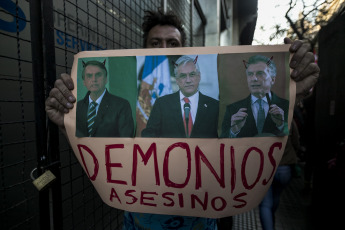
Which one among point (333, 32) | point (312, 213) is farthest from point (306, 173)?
point (333, 32)

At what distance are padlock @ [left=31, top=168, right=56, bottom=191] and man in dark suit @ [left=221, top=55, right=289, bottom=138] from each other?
24.7 inches

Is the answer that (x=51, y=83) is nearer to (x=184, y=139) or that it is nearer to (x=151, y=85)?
(x=151, y=85)

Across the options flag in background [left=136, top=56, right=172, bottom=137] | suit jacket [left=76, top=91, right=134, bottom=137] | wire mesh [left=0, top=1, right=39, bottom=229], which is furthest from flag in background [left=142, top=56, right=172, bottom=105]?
wire mesh [left=0, top=1, right=39, bottom=229]

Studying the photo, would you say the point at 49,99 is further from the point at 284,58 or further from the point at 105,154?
the point at 284,58

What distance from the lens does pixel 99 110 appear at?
2.35 feet

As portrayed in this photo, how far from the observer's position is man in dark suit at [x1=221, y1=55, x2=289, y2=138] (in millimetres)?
675

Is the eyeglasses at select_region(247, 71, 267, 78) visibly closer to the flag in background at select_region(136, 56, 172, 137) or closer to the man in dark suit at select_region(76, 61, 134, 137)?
the flag in background at select_region(136, 56, 172, 137)

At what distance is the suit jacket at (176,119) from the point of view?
688mm

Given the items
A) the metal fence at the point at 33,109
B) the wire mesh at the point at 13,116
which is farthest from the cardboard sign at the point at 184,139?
the wire mesh at the point at 13,116

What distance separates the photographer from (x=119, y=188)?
28.9 inches

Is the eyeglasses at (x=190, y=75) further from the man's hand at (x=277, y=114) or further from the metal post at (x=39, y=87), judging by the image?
the metal post at (x=39, y=87)

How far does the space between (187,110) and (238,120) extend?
0.17 metres

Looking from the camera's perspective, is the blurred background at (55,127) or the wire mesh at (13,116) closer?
the blurred background at (55,127)

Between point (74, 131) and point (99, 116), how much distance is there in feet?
0.34
